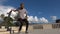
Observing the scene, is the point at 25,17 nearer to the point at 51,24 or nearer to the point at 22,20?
the point at 22,20

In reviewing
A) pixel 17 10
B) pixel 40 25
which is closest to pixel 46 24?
pixel 40 25

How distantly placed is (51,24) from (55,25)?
0.78 meters

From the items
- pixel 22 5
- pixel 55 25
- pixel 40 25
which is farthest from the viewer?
pixel 40 25

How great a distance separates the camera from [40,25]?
18750 mm

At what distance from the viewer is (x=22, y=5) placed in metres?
9.45

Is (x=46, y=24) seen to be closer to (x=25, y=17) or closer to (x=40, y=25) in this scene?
(x=40, y=25)

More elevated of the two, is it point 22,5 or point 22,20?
point 22,5

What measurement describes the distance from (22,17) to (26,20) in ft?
0.77

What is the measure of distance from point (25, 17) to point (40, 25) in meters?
9.20

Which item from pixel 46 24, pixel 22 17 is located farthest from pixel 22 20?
pixel 46 24

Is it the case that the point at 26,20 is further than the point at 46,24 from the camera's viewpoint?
No

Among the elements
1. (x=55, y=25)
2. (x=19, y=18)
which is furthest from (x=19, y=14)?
(x=55, y=25)

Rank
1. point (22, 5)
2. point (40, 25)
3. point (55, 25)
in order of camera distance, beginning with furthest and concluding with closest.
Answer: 1. point (40, 25)
2. point (55, 25)
3. point (22, 5)

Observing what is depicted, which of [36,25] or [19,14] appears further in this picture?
[36,25]
